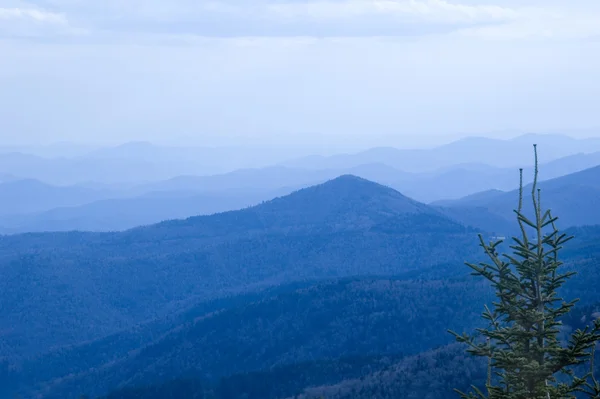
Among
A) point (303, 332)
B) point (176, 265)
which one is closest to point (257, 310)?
point (303, 332)

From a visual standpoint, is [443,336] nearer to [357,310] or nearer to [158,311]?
[357,310]

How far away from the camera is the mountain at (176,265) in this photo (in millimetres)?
147750

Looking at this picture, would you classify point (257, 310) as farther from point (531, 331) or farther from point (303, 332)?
point (531, 331)

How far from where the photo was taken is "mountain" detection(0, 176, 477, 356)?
14775 cm

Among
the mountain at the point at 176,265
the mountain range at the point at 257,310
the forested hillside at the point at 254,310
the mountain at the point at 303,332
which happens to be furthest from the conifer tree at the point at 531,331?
the mountain at the point at 176,265

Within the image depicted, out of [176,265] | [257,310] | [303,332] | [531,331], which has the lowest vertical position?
[303,332]

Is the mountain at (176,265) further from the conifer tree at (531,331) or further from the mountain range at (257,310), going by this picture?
the conifer tree at (531,331)

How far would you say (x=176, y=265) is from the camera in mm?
175125

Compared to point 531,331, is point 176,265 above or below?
below

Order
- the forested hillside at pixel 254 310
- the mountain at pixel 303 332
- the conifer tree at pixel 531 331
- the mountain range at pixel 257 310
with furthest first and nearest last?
the mountain at pixel 303 332, the forested hillside at pixel 254 310, the mountain range at pixel 257 310, the conifer tree at pixel 531 331

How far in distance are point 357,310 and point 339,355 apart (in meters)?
11.2

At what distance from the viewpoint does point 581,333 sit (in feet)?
42.0

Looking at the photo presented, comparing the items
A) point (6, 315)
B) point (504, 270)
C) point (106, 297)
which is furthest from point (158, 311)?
point (504, 270)

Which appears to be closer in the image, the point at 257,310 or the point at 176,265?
the point at 257,310
